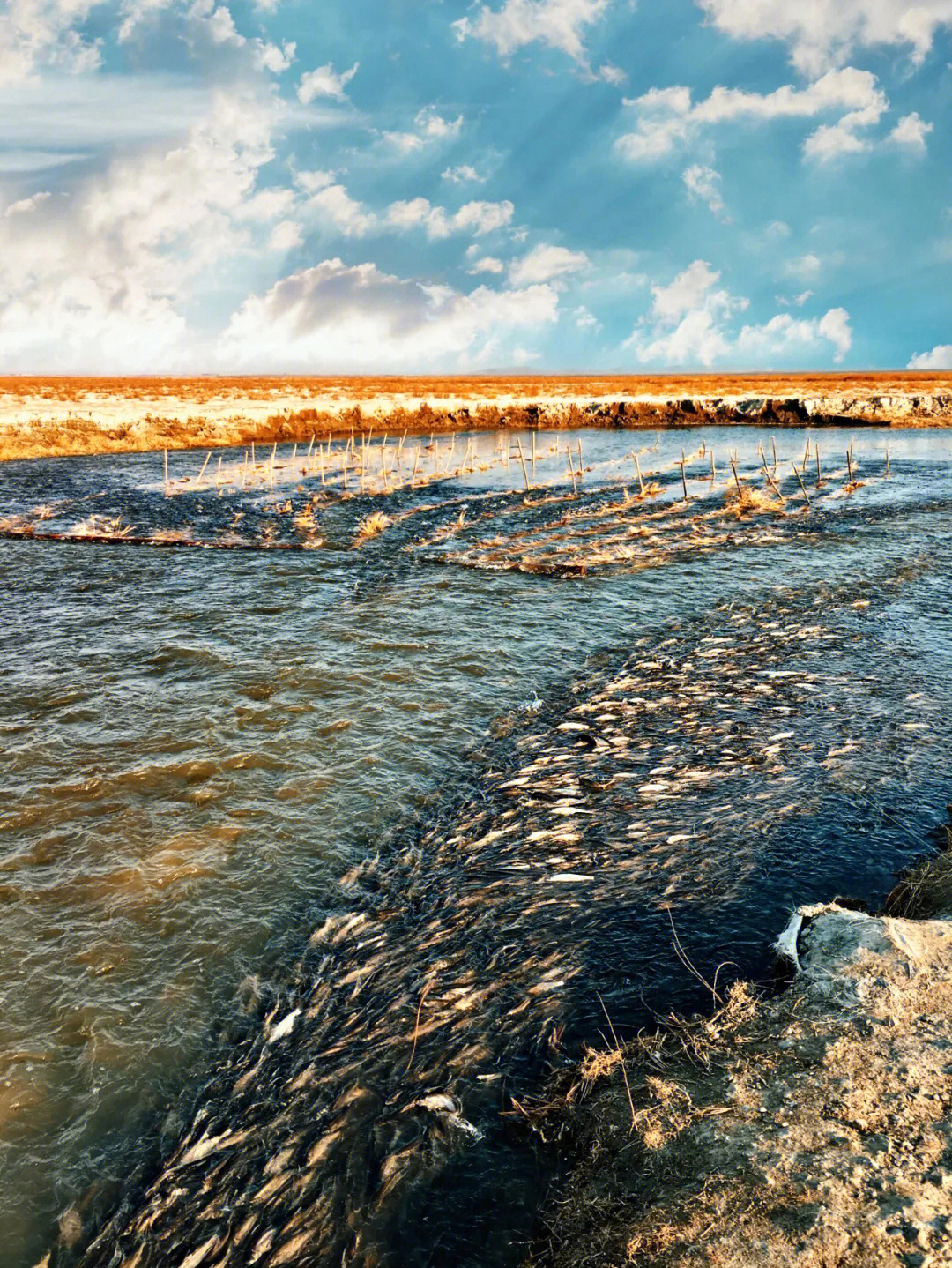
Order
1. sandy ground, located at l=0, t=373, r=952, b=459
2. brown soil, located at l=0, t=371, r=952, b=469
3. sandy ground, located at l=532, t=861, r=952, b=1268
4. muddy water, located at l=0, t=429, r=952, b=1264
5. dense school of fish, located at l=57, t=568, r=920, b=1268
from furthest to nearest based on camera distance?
brown soil, located at l=0, t=371, r=952, b=469 < sandy ground, located at l=0, t=373, r=952, b=459 < muddy water, located at l=0, t=429, r=952, b=1264 < dense school of fish, located at l=57, t=568, r=920, b=1268 < sandy ground, located at l=532, t=861, r=952, b=1268

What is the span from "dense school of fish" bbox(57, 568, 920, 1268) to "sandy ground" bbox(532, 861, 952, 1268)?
93 centimetres

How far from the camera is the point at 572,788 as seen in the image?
9922 millimetres

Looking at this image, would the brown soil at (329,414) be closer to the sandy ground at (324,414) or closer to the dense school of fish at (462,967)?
the sandy ground at (324,414)

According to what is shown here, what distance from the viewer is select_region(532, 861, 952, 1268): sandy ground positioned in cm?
387

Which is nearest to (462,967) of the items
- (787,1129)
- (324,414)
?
(787,1129)

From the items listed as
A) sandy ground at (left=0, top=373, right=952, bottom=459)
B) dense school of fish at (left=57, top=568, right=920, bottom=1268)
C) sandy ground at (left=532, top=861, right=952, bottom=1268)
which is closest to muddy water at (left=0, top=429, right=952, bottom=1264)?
dense school of fish at (left=57, top=568, right=920, bottom=1268)

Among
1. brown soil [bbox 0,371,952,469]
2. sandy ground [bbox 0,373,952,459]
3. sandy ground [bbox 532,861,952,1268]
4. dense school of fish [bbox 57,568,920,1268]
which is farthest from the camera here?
brown soil [bbox 0,371,952,469]

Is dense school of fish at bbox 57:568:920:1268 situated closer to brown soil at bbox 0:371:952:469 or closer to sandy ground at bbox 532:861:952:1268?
sandy ground at bbox 532:861:952:1268

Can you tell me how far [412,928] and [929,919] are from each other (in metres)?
4.61

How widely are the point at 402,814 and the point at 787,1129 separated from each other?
229 inches

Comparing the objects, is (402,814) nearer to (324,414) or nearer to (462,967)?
(462,967)

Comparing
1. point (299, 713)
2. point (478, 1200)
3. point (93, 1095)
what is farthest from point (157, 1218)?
point (299, 713)

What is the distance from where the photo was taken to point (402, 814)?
9539 mm

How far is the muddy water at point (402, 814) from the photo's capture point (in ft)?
19.5
